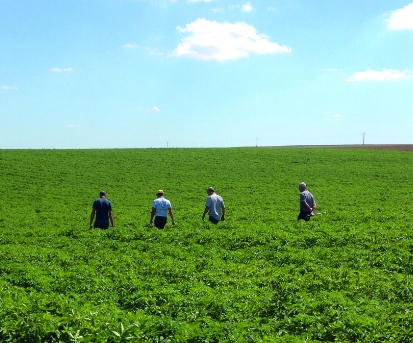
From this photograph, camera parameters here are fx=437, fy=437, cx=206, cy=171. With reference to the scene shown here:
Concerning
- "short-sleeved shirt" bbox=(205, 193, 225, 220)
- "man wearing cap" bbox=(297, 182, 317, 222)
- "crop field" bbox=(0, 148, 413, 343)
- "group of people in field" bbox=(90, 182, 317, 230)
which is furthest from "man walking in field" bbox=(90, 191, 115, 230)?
"man wearing cap" bbox=(297, 182, 317, 222)

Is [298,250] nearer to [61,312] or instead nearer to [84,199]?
[61,312]

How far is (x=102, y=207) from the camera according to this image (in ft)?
50.8

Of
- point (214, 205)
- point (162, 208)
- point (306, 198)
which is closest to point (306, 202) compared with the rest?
point (306, 198)

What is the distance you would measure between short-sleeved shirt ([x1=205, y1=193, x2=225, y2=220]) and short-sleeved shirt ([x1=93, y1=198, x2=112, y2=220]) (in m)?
3.52

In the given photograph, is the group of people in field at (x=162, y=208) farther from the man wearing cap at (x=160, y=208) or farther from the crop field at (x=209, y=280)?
the crop field at (x=209, y=280)

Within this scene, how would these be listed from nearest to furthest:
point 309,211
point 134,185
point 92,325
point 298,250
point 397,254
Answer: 1. point 92,325
2. point 397,254
3. point 298,250
4. point 309,211
5. point 134,185

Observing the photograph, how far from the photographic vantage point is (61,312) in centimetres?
688

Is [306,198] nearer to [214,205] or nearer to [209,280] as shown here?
[214,205]

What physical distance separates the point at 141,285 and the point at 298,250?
5192mm

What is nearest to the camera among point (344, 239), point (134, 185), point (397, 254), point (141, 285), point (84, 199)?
point (141, 285)

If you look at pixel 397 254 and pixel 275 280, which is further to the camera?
pixel 397 254

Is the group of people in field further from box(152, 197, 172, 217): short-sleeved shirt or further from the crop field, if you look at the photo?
the crop field

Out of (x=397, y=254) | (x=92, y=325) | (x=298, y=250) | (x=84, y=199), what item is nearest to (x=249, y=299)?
(x=92, y=325)

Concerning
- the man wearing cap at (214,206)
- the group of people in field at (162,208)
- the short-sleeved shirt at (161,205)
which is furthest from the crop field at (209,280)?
the short-sleeved shirt at (161,205)
